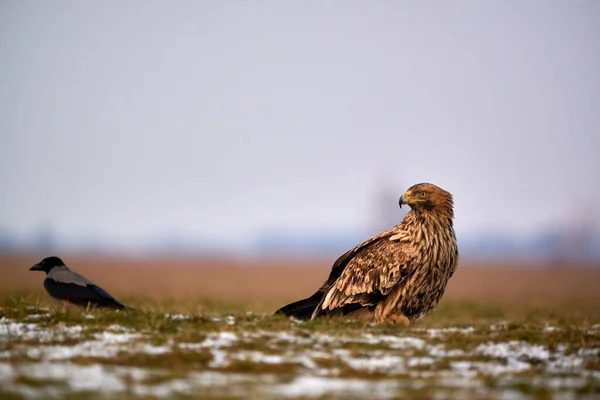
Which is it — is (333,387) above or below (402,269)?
below

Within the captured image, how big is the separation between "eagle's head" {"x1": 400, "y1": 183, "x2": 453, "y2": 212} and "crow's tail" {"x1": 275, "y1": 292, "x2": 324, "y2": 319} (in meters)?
2.06

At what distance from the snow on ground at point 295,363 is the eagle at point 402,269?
A: 172cm

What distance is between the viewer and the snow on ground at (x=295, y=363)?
7.43m

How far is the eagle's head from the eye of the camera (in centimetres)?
1272

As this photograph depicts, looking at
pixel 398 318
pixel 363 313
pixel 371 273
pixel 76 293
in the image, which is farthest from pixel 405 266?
pixel 76 293

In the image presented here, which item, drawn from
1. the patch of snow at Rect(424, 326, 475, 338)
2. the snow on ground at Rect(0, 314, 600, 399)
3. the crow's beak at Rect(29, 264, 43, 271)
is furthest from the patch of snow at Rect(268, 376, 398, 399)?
the crow's beak at Rect(29, 264, 43, 271)

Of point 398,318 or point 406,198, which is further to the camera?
point 406,198

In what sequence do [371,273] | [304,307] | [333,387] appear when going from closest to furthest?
[333,387]
[371,273]
[304,307]

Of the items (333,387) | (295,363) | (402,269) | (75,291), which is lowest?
(333,387)

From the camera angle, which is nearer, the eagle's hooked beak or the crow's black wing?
the crow's black wing

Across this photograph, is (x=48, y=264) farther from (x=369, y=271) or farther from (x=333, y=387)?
(x=333, y=387)

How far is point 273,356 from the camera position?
28.9ft

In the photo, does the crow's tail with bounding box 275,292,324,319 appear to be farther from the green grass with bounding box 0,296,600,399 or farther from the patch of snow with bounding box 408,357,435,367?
the patch of snow with bounding box 408,357,435,367

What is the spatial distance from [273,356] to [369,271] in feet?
13.1
